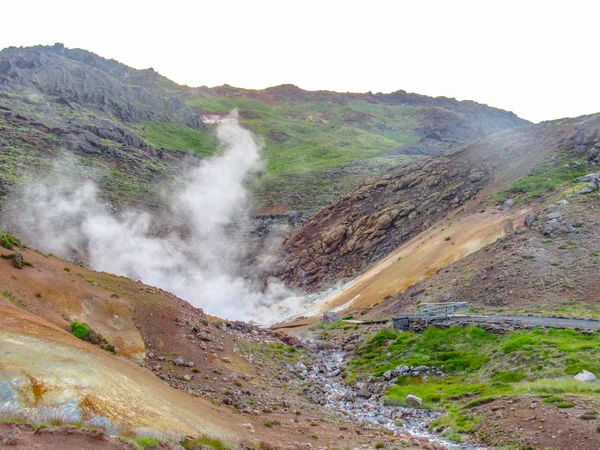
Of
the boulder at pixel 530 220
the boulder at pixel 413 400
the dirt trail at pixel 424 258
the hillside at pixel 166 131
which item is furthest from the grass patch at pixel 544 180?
the hillside at pixel 166 131

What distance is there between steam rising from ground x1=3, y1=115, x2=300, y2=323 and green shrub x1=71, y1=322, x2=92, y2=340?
78.2 feet

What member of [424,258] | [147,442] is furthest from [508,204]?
[147,442]

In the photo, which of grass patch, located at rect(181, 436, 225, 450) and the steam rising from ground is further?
the steam rising from ground

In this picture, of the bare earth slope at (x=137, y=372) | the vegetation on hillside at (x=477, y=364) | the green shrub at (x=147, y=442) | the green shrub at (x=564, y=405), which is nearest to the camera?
the green shrub at (x=147, y=442)

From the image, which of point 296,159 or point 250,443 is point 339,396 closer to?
point 250,443

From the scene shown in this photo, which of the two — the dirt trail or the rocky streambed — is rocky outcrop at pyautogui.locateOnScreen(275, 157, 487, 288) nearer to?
the dirt trail

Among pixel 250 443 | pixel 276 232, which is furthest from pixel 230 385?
pixel 276 232

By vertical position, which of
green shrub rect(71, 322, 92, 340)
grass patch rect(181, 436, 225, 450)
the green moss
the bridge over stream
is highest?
the green moss

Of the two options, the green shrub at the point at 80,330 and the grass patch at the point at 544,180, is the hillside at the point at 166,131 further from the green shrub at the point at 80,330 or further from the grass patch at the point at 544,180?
the green shrub at the point at 80,330

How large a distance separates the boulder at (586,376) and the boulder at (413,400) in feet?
16.4

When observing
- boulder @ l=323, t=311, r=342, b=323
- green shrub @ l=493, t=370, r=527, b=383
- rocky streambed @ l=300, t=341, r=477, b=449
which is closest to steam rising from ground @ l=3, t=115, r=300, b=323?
boulder @ l=323, t=311, r=342, b=323

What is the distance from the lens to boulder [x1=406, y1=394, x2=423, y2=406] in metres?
17.0

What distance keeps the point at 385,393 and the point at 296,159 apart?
86.2m

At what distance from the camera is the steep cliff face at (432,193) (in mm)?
40656
